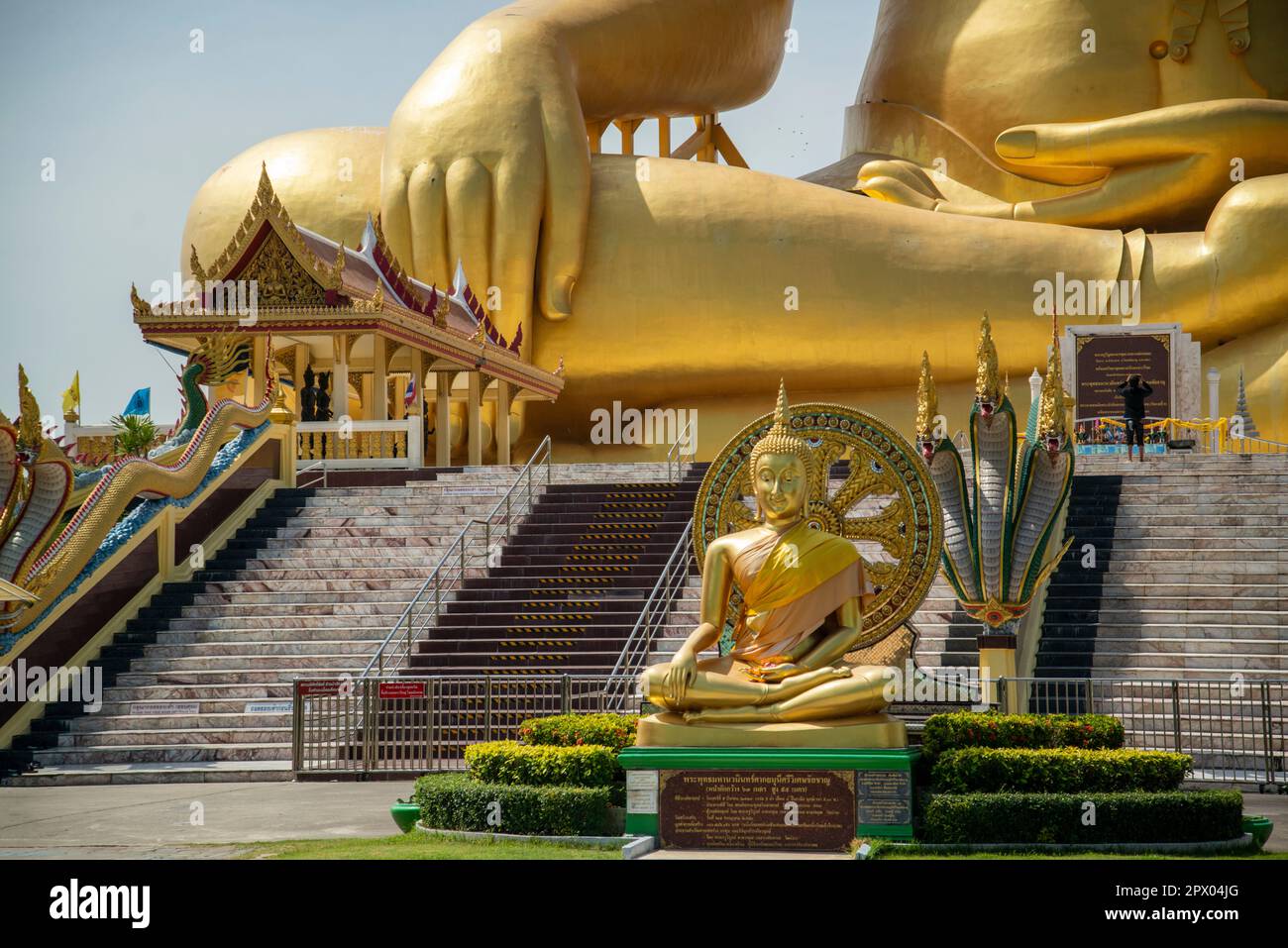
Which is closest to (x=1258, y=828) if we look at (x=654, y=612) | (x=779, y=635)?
(x=779, y=635)

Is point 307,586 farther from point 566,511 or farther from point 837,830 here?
point 837,830

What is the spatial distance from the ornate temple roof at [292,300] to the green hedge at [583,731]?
11.7m

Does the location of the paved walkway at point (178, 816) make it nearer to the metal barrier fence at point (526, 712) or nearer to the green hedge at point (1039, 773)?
the metal barrier fence at point (526, 712)

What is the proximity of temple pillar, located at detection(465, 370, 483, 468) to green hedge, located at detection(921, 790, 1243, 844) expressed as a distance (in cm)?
1560

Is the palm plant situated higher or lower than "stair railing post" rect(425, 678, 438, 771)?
higher

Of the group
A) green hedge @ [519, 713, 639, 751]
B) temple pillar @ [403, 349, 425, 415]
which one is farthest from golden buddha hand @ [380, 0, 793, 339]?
green hedge @ [519, 713, 639, 751]

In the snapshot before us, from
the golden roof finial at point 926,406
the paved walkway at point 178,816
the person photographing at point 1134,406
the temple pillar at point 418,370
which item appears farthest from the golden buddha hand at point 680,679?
the temple pillar at point 418,370

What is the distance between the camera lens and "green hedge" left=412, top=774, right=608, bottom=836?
391 inches

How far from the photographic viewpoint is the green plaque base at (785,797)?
948cm

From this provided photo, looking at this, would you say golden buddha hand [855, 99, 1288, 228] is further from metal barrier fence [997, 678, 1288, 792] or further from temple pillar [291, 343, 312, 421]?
metal barrier fence [997, 678, 1288, 792]

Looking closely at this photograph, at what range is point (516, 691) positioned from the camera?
14984 millimetres

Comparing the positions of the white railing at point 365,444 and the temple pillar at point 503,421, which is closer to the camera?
the white railing at point 365,444
